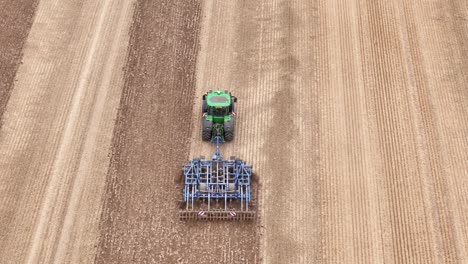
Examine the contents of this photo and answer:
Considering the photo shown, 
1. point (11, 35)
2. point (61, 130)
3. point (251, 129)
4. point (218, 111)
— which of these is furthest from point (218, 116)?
point (11, 35)

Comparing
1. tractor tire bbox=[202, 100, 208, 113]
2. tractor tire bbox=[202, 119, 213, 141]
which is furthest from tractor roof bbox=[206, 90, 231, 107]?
tractor tire bbox=[202, 119, 213, 141]

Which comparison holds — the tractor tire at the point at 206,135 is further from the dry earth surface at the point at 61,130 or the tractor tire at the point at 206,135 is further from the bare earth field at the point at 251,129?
the dry earth surface at the point at 61,130

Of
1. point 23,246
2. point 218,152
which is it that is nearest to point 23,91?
point 23,246

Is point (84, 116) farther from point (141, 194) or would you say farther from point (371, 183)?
point (371, 183)

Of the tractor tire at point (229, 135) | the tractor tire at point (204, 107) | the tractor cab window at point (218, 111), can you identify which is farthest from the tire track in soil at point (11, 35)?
the tractor tire at point (229, 135)

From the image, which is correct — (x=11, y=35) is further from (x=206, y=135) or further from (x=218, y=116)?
(x=218, y=116)

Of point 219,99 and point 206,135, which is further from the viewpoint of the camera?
point 206,135
